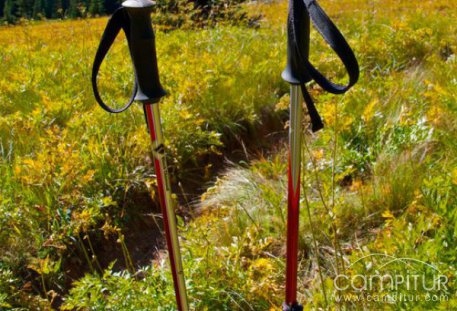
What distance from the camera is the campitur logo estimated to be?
154 centimetres

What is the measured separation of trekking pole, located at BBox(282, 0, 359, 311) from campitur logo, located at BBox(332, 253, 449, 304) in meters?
0.32

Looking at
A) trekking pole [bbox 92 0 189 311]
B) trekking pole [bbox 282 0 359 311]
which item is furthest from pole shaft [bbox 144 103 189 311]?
trekking pole [bbox 282 0 359 311]

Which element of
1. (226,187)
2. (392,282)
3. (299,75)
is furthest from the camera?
(226,187)

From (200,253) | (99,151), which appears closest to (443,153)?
(200,253)

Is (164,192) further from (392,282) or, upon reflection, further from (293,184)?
(392,282)

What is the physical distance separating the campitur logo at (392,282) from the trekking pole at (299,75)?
0.32m

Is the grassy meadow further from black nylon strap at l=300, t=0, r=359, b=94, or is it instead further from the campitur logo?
black nylon strap at l=300, t=0, r=359, b=94

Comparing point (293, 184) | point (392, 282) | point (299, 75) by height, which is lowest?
point (392, 282)

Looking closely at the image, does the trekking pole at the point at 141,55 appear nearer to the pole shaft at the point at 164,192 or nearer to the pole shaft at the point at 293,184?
the pole shaft at the point at 164,192

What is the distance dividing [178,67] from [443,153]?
2.15 metres

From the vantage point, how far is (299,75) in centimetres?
119

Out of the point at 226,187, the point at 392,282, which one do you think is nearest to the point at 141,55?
the point at 392,282

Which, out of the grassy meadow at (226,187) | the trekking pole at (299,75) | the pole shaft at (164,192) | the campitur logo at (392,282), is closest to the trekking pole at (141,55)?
the pole shaft at (164,192)

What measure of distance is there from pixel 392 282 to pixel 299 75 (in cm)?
92
